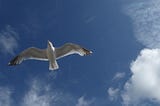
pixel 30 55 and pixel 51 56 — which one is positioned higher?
pixel 30 55

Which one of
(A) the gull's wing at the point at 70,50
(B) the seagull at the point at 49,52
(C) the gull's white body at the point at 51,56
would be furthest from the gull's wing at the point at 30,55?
(A) the gull's wing at the point at 70,50

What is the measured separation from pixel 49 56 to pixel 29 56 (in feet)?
7.79

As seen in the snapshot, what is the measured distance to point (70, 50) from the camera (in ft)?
76.3

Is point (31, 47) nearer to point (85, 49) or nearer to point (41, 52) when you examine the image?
point (41, 52)

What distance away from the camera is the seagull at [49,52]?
74.2 ft

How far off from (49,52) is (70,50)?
1721mm

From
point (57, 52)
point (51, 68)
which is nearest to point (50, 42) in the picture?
point (57, 52)

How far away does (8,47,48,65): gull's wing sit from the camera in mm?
23234

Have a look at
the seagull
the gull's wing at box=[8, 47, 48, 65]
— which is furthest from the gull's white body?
the gull's wing at box=[8, 47, 48, 65]

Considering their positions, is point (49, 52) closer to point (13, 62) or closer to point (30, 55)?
point (30, 55)

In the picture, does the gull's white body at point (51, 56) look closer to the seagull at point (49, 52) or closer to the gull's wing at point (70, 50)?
the seagull at point (49, 52)

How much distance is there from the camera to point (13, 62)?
23.6 metres

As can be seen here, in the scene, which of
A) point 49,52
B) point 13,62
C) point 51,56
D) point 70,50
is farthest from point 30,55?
point 70,50

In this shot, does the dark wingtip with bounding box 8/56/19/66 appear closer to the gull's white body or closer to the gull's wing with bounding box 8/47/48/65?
the gull's wing with bounding box 8/47/48/65
